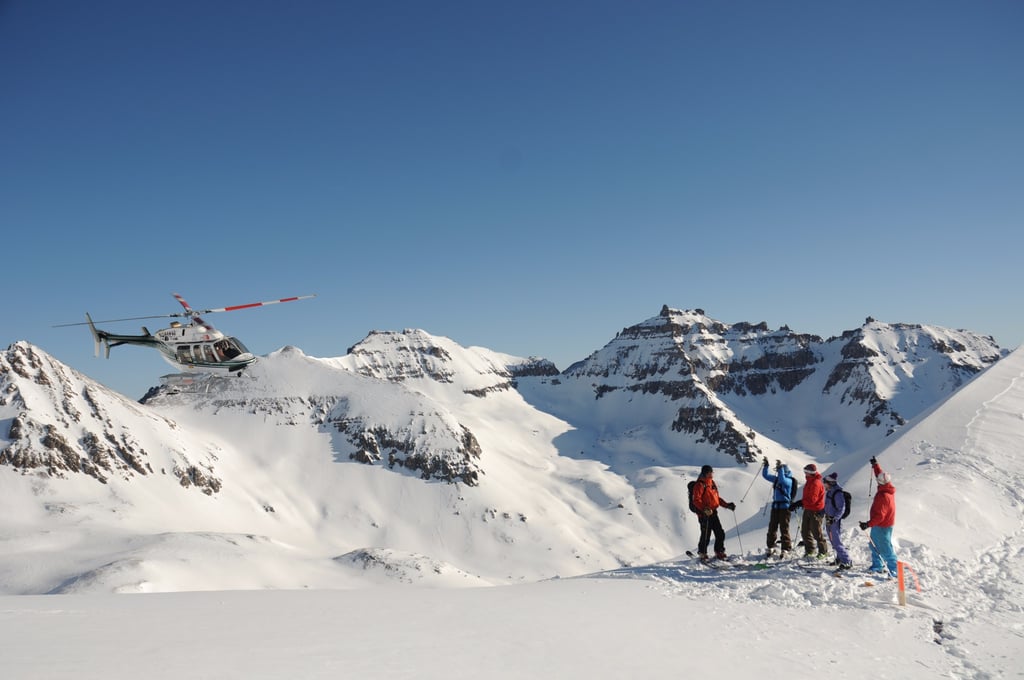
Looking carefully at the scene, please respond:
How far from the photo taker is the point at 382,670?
31.1 ft

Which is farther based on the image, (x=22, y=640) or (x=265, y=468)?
(x=265, y=468)

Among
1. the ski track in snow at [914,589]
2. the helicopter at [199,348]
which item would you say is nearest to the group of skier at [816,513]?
the ski track in snow at [914,589]

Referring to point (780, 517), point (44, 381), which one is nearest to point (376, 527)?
point (44, 381)

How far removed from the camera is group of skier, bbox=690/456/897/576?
16.2 meters

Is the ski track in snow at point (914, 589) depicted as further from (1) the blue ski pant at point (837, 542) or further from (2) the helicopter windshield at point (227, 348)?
(2) the helicopter windshield at point (227, 348)

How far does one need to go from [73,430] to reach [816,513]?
16227 centimetres

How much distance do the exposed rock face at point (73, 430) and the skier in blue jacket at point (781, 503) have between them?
148 m

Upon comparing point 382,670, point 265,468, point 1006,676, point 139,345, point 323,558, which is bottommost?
point 323,558

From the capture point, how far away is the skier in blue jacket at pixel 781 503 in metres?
19.0

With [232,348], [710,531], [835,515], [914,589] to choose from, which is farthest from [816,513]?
[232,348]

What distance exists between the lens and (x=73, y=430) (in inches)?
5295

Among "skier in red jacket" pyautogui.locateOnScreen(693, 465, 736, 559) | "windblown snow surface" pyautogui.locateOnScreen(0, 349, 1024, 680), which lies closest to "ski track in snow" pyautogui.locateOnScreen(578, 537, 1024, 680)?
"windblown snow surface" pyautogui.locateOnScreen(0, 349, 1024, 680)

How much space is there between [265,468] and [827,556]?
171 meters

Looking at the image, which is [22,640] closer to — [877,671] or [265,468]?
[877,671]
